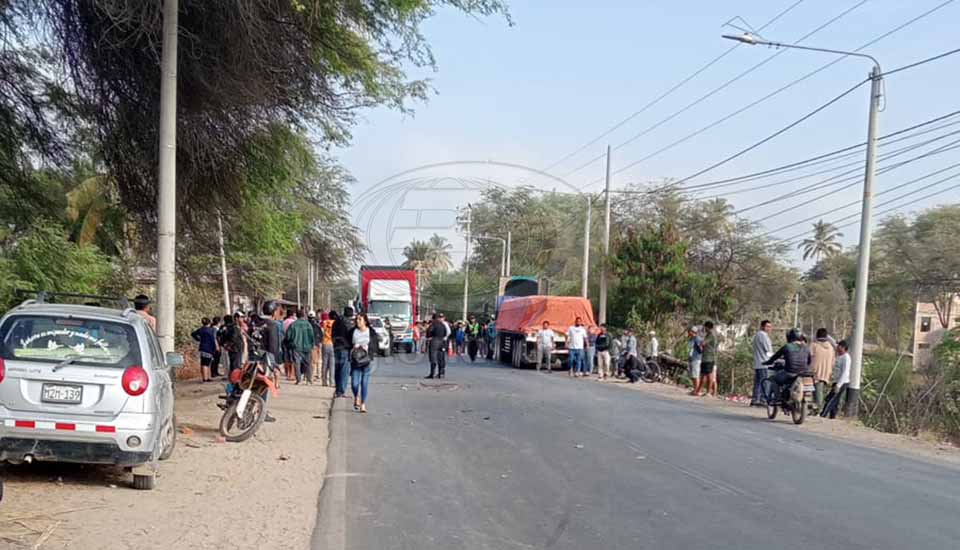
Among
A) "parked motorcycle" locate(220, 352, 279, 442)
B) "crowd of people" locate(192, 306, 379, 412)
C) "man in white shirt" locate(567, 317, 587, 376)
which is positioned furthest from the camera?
"man in white shirt" locate(567, 317, 587, 376)

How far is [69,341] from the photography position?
884 centimetres

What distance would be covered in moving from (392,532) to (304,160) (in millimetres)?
10745

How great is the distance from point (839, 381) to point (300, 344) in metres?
→ 12.2

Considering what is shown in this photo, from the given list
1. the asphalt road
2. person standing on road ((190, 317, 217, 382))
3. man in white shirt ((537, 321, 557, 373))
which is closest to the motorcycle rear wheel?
the asphalt road

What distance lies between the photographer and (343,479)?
10.3 m

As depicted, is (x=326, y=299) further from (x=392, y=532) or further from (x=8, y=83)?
(x=392, y=532)

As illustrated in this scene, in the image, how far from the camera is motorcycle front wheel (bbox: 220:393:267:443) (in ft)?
41.2

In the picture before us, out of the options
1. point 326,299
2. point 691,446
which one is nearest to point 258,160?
point 691,446

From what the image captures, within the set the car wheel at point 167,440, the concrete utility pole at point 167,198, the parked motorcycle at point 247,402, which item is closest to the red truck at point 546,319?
the parked motorcycle at point 247,402

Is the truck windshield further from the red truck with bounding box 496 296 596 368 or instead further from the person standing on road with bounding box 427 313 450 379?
the person standing on road with bounding box 427 313 450 379

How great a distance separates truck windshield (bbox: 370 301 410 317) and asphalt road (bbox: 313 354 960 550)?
86.5ft

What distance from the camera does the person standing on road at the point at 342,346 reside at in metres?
17.2

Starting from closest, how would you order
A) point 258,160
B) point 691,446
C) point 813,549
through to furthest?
point 813,549, point 691,446, point 258,160

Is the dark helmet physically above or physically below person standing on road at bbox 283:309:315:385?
above
